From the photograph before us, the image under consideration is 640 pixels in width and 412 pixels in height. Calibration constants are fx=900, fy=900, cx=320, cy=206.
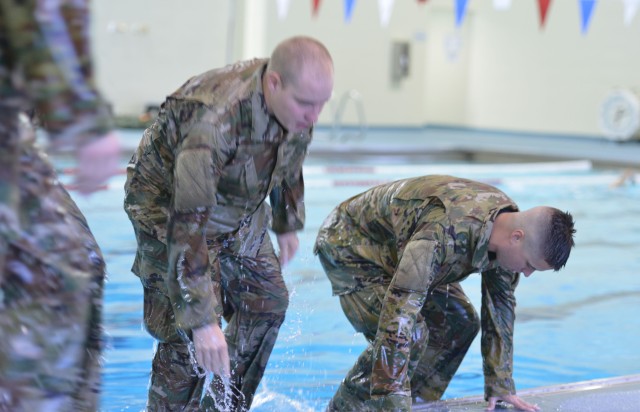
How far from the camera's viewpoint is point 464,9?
12.3 m

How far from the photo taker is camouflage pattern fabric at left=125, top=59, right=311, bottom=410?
2.57 m

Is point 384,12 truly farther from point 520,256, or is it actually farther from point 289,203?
point 520,256

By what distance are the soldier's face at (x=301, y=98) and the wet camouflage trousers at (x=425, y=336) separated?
0.84m

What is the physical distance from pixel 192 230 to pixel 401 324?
28.4 inches

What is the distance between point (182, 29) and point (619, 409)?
14.4 metres

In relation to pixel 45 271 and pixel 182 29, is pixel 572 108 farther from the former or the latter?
pixel 45 271

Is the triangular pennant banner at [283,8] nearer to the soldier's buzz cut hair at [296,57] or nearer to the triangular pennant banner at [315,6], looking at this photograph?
the triangular pennant banner at [315,6]

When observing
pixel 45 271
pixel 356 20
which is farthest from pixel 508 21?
pixel 45 271

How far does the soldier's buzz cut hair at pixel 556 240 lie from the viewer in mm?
2857

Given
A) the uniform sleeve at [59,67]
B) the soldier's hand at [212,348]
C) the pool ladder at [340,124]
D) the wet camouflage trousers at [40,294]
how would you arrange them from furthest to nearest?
the pool ladder at [340,124]
the soldier's hand at [212,348]
the wet camouflage trousers at [40,294]
the uniform sleeve at [59,67]

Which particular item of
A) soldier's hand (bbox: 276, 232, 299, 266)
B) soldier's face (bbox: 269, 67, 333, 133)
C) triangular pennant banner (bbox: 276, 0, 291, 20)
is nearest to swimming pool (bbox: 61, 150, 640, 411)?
soldier's hand (bbox: 276, 232, 299, 266)

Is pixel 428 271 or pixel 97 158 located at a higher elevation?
pixel 97 158

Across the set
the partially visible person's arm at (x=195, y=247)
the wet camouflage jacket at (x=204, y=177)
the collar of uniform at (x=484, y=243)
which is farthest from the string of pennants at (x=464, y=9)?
the partially visible person's arm at (x=195, y=247)

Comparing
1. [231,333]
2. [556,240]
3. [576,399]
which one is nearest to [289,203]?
[231,333]
